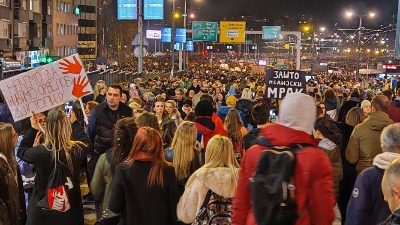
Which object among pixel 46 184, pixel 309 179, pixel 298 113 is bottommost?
pixel 46 184

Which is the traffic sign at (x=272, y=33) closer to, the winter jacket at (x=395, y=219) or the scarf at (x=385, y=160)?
the scarf at (x=385, y=160)

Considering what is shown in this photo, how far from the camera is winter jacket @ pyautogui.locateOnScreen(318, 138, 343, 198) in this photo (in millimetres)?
7914

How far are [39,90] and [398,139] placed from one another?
540 cm

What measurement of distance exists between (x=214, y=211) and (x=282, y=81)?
7628 millimetres

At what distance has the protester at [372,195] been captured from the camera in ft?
17.0

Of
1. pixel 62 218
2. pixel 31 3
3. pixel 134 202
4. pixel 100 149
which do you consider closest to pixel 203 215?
pixel 134 202

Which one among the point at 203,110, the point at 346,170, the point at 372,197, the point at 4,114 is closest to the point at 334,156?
the point at 346,170

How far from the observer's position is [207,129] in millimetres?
8516

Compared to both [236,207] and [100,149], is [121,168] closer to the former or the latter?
[236,207]

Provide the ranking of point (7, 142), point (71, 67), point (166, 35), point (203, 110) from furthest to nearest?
point (166, 35) → point (71, 67) → point (203, 110) → point (7, 142)

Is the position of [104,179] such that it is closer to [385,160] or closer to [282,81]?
[385,160]

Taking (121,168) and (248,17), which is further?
(248,17)

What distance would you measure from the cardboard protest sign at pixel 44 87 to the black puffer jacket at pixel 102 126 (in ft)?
2.13

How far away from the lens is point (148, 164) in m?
5.46
